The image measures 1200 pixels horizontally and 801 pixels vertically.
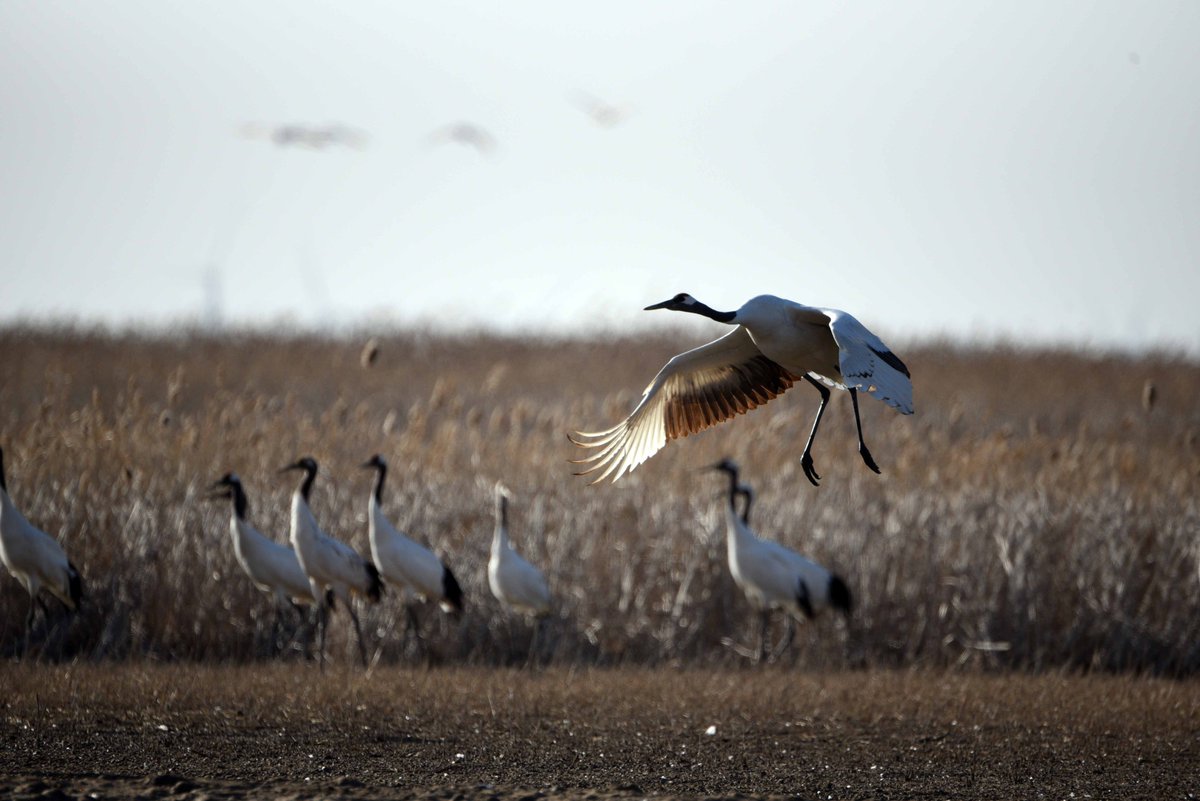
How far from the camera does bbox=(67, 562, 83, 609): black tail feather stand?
8.55m

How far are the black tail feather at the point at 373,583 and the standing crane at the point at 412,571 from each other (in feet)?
0.21

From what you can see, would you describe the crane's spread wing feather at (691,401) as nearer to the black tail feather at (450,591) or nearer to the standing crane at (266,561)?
the black tail feather at (450,591)

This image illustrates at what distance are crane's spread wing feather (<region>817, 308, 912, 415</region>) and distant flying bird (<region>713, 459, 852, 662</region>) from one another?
375 centimetres

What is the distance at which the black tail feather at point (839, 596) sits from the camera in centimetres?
947

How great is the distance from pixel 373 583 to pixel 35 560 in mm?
2231

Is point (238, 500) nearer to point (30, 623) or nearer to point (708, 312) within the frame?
point (30, 623)

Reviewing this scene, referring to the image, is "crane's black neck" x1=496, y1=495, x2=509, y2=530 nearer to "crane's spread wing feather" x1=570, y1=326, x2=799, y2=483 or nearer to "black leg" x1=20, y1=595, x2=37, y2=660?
"crane's spread wing feather" x1=570, y1=326, x2=799, y2=483

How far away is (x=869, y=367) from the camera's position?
5.58m

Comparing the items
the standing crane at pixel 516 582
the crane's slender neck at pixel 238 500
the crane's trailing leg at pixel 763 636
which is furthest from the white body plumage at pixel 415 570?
the crane's trailing leg at pixel 763 636

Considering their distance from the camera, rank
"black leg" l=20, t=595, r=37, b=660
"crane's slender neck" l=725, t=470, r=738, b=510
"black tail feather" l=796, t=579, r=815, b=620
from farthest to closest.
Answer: "crane's slender neck" l=725, t=470, r=738, b=510 → "black tail feather" l=796, t=579, r=815, b=620 → "black leg" l=20, t=595, r=37, b=660

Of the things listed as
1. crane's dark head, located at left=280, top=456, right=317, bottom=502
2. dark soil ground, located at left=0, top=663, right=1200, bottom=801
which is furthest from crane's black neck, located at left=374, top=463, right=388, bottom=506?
dark soil ground, located at left=0, top=663, right=1200, bottom=801

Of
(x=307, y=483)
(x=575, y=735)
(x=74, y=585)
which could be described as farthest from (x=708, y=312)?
(x=74, y=585)

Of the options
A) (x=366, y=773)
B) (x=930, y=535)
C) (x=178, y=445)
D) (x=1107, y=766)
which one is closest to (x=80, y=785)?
(x=366, y=773)

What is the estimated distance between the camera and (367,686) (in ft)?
25.5
